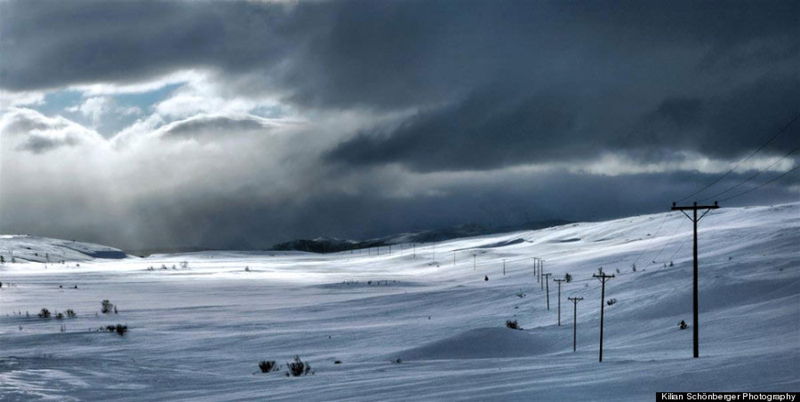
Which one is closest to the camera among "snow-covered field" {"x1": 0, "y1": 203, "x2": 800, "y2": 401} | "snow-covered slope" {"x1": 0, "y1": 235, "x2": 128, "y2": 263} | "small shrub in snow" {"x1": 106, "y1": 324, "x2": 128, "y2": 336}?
"snow-covered field" {"x1": 0, "y1": 203, "x2": 800, "y2": 401}

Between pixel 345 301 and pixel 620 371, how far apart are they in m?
33.5

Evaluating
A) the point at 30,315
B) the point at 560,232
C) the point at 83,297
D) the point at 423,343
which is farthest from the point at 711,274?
the point at 560,232

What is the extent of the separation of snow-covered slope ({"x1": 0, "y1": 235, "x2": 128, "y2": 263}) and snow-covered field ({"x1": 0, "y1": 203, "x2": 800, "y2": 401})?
140 ft

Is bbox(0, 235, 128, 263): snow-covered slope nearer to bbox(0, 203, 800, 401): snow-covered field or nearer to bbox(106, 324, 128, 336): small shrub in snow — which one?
bbox(0, 203, 800, 401): snow-covered field

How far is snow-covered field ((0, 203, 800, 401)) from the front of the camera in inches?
624

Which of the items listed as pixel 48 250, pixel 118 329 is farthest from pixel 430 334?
pixel 48 250

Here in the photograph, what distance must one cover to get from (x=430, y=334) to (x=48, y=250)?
103m

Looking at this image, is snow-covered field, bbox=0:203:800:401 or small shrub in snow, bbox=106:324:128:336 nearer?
snow-covered field, bbox=0:203:800:401

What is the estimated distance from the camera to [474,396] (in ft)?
46.2

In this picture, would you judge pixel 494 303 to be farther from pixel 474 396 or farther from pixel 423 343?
pixel 474 396

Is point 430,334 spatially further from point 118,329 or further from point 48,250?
point 48,250

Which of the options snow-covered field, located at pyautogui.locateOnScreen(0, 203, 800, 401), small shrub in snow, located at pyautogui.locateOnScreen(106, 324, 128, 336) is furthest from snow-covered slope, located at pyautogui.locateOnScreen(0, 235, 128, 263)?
small shrub in snow, located at pyautogui.locateOnScreen(106, 324, 128, 336)

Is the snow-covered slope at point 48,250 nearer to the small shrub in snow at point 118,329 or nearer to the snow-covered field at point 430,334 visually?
the snow-covered field at point 430,334

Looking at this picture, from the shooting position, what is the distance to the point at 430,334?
32969mm
